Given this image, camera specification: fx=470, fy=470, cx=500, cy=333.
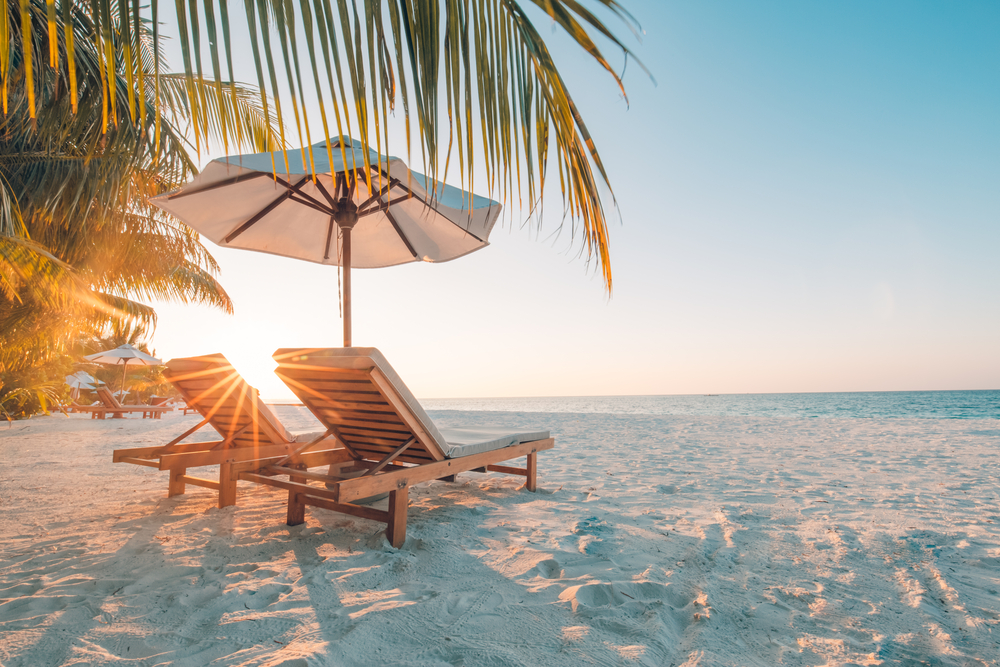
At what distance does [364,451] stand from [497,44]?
9.27 ft

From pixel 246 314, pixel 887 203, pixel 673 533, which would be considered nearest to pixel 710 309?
pixel 887 203

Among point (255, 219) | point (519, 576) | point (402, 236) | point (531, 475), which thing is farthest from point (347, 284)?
point (519, 576)

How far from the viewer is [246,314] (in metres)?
11.2

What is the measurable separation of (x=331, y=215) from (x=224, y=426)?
5.93 ft

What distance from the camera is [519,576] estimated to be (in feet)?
7.29

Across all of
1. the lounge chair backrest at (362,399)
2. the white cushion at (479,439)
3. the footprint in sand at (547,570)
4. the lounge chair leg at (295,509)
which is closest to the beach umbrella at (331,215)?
the lounge chair backrest at (362,399)

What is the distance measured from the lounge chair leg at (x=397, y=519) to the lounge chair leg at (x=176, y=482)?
1931mm

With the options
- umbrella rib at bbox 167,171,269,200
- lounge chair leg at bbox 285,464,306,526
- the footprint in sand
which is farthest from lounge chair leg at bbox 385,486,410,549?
umbrella rib at bbox 167,171,269,200

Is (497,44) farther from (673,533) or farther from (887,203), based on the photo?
(887,203)

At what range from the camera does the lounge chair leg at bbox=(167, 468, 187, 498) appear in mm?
3488

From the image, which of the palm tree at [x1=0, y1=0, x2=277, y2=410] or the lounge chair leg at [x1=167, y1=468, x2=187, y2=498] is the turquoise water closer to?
the palm tree at [x1=0, y1=0, x2=277, y2=410]

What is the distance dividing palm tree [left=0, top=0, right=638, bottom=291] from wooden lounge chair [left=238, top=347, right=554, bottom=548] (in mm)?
1685

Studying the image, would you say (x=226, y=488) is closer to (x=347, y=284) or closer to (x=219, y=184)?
(x=347, y=284)

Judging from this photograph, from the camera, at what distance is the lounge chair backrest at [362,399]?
2518mm
